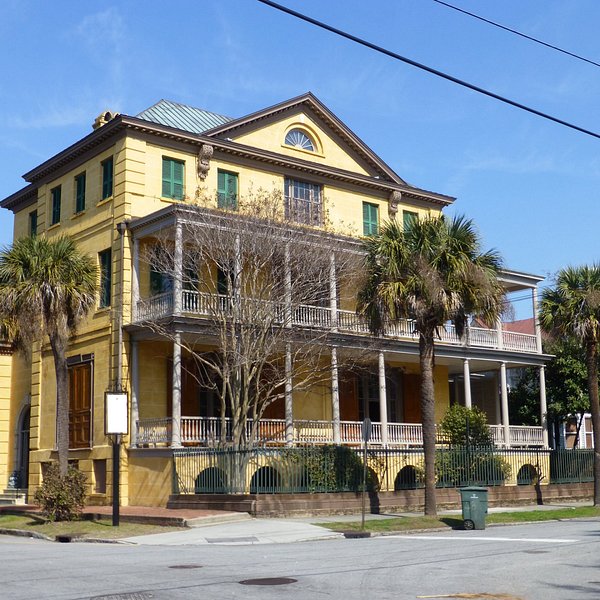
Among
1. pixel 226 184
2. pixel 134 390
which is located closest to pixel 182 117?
pixel 226 184

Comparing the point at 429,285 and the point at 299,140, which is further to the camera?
the point at 299,140

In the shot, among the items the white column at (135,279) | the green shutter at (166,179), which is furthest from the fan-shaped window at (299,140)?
the white column at (135,279)

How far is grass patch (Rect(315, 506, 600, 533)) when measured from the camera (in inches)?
853


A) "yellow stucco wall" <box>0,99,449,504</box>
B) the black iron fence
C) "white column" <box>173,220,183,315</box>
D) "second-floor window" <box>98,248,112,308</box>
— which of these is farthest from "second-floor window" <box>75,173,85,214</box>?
the black iron fence

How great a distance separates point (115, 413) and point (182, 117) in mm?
14144

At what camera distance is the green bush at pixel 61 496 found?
80.7 ft

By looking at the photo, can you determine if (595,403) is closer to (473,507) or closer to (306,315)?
(473,507)

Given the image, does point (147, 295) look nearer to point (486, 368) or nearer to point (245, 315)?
point (245, 315)

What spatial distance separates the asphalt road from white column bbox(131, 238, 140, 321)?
11.3m

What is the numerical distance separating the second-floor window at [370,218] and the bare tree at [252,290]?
263 inches

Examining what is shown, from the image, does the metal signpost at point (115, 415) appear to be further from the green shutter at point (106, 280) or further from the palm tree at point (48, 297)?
the green shutter at point (106, 280)

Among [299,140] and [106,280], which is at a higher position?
[299,140]

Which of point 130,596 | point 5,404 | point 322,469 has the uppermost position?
point 5,404

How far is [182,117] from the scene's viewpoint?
112ft
